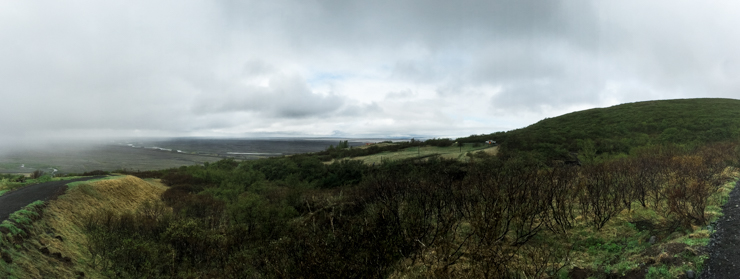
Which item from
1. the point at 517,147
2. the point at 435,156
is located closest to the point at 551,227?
the point at 435,156

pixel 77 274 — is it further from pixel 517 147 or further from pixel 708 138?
pixel 708 138

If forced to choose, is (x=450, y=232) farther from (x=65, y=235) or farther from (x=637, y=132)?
(x=637, y=132)

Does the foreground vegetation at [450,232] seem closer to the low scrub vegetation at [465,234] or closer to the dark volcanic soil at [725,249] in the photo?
the low scrub vegetation at [465,234]

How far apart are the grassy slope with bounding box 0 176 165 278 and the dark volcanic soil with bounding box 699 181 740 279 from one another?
1507 cm

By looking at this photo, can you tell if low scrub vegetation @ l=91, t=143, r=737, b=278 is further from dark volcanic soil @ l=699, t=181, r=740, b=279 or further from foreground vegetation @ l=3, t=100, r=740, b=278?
dark volcanic soil @ l=699, t=181, r=740, b=279

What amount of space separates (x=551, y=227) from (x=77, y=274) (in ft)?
49.1

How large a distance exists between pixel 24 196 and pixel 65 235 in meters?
4.21

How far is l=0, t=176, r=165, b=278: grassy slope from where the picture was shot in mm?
7402

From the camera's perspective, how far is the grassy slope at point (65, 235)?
7.40m

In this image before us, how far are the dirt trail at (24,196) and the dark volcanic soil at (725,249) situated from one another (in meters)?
18.7

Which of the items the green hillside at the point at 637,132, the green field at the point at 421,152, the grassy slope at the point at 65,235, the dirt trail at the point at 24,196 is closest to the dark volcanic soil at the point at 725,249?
the grassy slope at the point at 65,235

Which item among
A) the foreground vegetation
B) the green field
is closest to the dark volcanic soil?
the foreground vegetation

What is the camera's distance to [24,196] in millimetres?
11766

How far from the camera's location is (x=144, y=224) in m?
12.7
